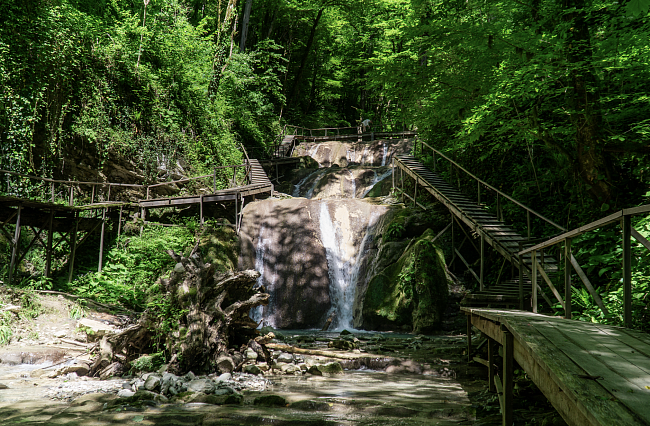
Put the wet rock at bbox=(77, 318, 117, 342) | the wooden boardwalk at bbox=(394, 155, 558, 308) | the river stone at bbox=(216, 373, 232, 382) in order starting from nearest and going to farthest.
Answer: the river stone at bbox=(216, 373, 232, 382) → the wet rock at bbox=(77, 318, 117, 342) → the wooden boardwalk at bbox=(394, 155, 558, 308)

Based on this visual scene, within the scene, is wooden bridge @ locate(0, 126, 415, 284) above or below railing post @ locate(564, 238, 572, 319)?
above

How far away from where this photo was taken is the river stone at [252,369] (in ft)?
25.5

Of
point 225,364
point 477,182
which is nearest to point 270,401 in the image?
point 225,364

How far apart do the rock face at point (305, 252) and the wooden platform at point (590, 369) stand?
33.8 feet

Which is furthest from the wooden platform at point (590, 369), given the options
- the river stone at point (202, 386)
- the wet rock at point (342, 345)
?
the wet rock at point (342, 345)

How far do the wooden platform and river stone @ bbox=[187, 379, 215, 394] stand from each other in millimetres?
4319

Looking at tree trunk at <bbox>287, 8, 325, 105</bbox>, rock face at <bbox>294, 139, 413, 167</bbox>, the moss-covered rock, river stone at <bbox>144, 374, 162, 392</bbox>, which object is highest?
tree trunk at <bbox>287, 8, 325, 105</bbox>

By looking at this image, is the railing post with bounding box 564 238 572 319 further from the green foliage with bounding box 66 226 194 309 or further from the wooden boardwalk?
the green foliage with bounding box 66 226 194 309

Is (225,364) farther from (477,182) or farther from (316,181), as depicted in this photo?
(316,181)

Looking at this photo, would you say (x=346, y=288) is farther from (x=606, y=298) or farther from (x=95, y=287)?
(x=606, y=298)

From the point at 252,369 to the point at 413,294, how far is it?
6.28 meters

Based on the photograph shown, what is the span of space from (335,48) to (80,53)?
24903 mm

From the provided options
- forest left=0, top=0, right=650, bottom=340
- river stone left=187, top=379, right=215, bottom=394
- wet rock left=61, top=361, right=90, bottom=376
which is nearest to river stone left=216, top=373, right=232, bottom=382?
river stone left=187, top=379, right=215, bottom=394

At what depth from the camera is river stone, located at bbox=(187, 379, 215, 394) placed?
6.42 metres
